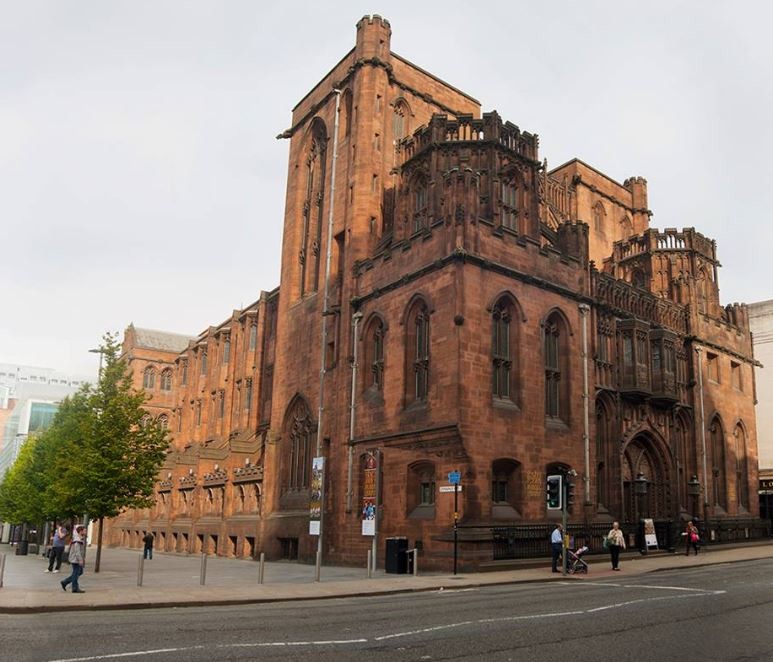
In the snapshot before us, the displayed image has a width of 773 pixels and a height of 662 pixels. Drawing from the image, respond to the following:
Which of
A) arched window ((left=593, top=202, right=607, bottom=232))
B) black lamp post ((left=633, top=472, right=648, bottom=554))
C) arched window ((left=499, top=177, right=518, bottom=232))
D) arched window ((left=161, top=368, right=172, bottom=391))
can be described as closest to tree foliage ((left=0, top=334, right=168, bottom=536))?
arched window ((left=499, top=177, right=518, bottom=232))

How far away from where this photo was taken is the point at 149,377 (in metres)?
78.8

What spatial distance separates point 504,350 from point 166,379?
57578mm

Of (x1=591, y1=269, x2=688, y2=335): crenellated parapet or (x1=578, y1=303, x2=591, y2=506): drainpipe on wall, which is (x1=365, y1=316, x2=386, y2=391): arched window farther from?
(x1=591, y1=269, x2=688, y2=335): crenellated parapet

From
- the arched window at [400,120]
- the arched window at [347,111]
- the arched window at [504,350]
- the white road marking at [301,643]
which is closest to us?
the white road marking at [301,643]

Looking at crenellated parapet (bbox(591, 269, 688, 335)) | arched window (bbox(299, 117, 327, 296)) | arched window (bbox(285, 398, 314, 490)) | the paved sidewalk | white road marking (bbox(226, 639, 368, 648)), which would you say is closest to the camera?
white road marking (bbox(226, 639, 368, 648))

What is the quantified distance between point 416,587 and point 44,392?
14620 centimetres

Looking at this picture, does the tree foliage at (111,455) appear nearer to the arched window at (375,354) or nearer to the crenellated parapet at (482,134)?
the arched window at (375,354)

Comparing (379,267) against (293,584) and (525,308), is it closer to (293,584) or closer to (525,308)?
(525,308)

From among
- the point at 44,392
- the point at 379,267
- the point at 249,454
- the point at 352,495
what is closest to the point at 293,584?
the point at 352,495

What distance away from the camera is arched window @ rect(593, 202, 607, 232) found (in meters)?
46.2

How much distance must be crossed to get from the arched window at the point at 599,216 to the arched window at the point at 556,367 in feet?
58.2

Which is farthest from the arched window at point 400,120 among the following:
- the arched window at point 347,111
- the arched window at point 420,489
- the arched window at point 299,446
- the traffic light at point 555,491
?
the traffic light at point 555,491

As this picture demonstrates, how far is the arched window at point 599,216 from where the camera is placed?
46.2 meters

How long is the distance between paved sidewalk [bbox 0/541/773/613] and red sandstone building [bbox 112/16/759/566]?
7.57 ft
